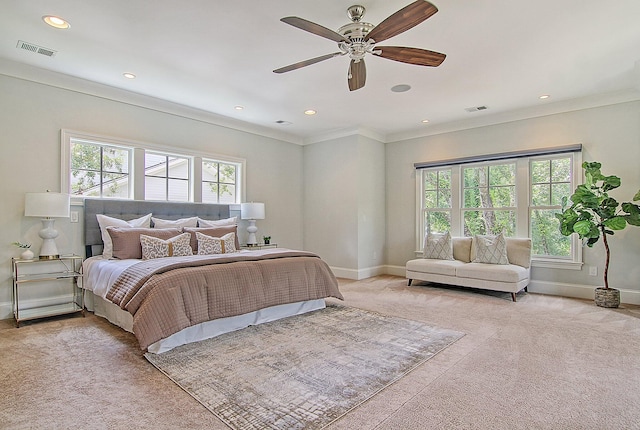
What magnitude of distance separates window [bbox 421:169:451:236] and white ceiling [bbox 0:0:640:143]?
1216mm

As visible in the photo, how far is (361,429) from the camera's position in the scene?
1.77 metres

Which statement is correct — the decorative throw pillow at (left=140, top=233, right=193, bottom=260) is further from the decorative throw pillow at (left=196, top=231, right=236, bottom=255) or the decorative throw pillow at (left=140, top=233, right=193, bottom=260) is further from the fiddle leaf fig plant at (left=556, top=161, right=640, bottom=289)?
the fiddle leaf fig plant at (left=556, top=161, right=640, bottom=289)

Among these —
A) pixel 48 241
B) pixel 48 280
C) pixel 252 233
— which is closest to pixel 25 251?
pixel 48 241

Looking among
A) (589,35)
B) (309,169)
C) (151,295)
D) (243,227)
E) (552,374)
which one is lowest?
(552,374)

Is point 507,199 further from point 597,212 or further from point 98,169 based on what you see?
point 98,169

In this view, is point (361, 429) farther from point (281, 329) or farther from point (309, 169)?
point (309, 169)

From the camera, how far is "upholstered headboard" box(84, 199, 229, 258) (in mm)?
4160

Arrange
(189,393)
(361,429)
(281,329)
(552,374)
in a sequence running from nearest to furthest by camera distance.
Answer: (361,429) < (189,393) < (552,374) < (281,329)

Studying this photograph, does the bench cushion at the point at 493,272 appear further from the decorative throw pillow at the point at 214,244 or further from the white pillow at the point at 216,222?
the white pillow at the point at 216,222

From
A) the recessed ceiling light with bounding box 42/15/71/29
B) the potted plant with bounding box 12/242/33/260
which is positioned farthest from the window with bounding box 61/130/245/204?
the recessed ceiling light with bounding box 42/15/71/29

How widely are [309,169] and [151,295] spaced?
4.46 meters

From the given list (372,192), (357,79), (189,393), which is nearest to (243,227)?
(372,192)

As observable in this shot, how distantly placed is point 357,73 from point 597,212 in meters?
3.42

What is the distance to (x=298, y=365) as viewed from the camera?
2.53 meters
